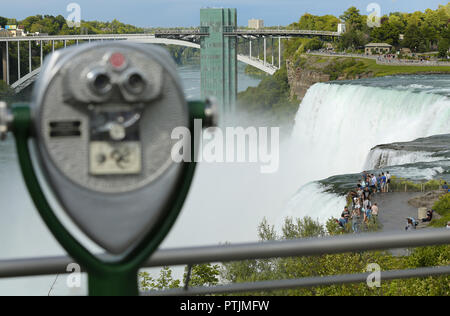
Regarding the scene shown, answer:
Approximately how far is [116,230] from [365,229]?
12.0 meters

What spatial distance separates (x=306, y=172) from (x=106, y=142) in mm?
31603

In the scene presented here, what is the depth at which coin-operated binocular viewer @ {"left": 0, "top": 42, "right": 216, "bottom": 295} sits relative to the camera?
1.43 metres

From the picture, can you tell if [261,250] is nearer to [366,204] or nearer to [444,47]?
[366,204]

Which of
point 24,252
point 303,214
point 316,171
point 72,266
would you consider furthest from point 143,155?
point 316,171

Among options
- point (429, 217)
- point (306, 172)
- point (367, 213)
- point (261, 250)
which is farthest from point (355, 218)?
point (306, 172)

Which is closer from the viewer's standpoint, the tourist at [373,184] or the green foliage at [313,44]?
the tourist at [373,184]

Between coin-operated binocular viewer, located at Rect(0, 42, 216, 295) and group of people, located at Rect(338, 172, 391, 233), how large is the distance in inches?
476

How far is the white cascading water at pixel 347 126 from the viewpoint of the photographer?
667 inches

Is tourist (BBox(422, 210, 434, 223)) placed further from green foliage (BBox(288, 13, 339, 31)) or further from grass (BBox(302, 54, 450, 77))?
green foliage (BBox(288, 13, 339, 31))

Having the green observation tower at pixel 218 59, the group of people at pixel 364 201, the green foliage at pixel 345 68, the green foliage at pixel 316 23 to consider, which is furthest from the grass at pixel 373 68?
the group of people at pixel 364 201

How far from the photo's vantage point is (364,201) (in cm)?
1432

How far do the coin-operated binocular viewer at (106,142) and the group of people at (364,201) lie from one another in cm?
1210

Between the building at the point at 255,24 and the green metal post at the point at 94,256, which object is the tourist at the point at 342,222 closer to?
the green metal post at the point at 94,256

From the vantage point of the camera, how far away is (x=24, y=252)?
90.1 feet
